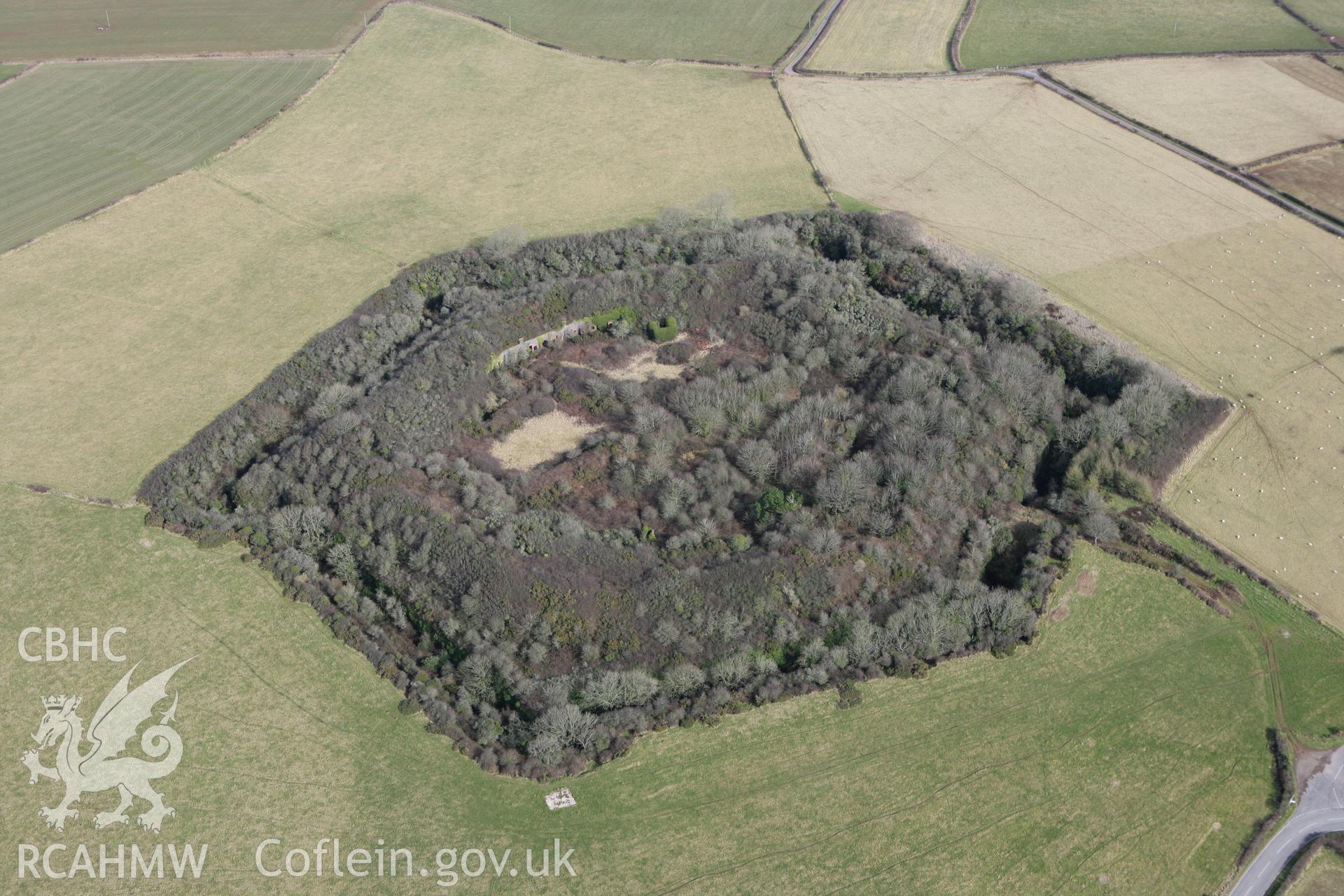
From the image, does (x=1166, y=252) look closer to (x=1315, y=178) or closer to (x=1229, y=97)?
(x=1315, y=178)

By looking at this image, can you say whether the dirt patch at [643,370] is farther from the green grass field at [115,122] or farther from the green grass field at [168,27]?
the green grass field at [168,27]

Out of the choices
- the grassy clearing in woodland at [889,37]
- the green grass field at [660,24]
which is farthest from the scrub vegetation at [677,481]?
the green grass field at [660,24]

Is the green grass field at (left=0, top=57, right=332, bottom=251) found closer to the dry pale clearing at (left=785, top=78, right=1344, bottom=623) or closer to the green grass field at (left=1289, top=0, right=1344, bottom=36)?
the dry pale clearing at (left=785, top=78, right=1344, bottom=623)

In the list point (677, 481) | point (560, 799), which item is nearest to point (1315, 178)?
point (677, 481)

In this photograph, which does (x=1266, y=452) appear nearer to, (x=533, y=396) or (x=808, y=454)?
(x=808, y=454)

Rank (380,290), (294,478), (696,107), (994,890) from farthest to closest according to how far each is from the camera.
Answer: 1. (696,107)
2. (380,290)
3. (294,478)
4. (994,890)

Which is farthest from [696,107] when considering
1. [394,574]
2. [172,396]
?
[394,574]
